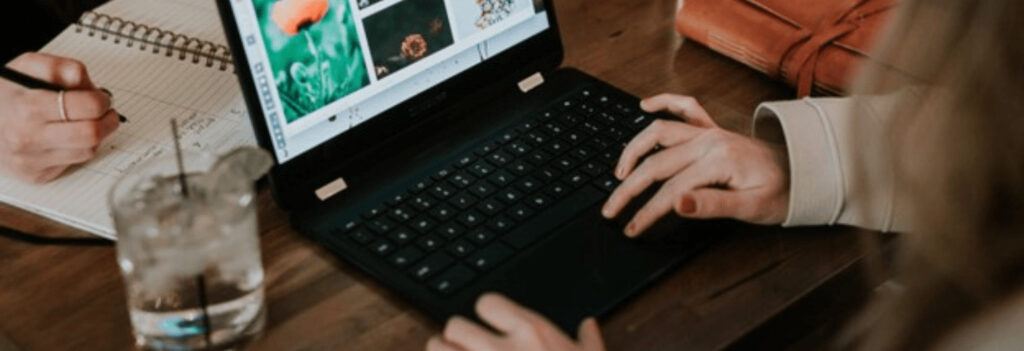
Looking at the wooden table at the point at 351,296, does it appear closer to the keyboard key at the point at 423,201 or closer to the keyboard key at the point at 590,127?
the keyboard key at the point at 423,201

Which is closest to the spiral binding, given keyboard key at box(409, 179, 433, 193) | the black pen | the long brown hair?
the black pen

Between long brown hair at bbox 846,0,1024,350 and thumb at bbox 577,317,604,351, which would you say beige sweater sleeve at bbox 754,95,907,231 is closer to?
long brown hair at bbox 846,0,1024,350

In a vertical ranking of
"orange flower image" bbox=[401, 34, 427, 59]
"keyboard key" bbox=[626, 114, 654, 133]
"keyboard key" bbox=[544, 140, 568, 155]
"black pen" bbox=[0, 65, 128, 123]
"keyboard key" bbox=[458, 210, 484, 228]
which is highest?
"black pen" bbox=[0, 65, 128, 123]

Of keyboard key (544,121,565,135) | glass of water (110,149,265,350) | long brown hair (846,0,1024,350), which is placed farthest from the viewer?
keyboard key (544,121,565,135)

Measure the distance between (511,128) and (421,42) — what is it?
0.12m

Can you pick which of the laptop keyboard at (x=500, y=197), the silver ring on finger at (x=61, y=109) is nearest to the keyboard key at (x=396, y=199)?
the laptop keyboard at (x=500, y=197)

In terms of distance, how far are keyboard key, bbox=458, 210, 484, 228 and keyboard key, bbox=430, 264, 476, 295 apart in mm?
54

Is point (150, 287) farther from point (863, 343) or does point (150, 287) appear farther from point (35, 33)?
point (35, 33)

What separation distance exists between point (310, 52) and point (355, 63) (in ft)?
0.17

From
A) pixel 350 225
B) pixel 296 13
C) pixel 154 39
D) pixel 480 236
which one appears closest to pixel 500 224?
pixel 480 236

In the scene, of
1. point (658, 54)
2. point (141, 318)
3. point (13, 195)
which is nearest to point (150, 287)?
point (141, 318)

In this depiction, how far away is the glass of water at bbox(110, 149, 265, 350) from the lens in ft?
2.63

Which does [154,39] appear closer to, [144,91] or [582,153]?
[144,91]

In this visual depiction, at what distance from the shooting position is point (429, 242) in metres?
0.95
